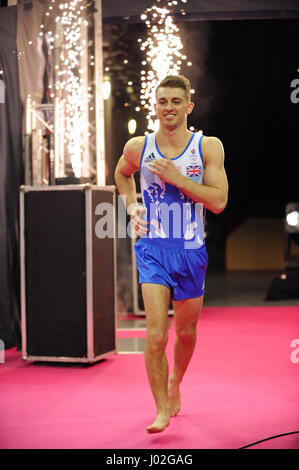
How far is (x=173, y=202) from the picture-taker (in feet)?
10.6

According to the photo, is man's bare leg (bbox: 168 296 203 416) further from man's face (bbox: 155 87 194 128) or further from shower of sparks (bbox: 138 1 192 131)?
shower of sparks (bbox: 138 1 192 131)

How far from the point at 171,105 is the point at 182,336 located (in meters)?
1.17

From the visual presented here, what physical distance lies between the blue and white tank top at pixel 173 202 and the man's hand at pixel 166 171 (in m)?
0.16

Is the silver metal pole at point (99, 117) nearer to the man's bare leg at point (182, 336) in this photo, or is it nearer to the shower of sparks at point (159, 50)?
the shower of sparks at point (159, 50)

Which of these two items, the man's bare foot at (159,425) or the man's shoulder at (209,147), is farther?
the man's shoulder at (209,147)

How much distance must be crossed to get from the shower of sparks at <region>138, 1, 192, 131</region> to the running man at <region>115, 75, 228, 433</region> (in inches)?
98.4

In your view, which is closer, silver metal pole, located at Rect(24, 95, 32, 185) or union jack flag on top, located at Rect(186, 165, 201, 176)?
union jack flag on top, located at Rect(186, 165, 201, 176)

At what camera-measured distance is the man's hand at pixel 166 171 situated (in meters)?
3.06

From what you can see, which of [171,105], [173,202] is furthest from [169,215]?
[171,105]

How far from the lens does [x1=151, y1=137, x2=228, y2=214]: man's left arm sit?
3.07m

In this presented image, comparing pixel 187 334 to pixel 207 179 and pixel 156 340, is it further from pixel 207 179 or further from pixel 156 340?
pixel 207 179

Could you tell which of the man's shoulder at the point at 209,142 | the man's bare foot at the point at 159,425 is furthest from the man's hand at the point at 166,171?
the man's bare foot at the point at 159,425

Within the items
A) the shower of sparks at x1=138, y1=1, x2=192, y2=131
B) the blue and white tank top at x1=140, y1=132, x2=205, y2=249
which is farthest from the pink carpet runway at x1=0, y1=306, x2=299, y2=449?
the shower of sparks at x1=138, y1=1, x2=192, y2=131
